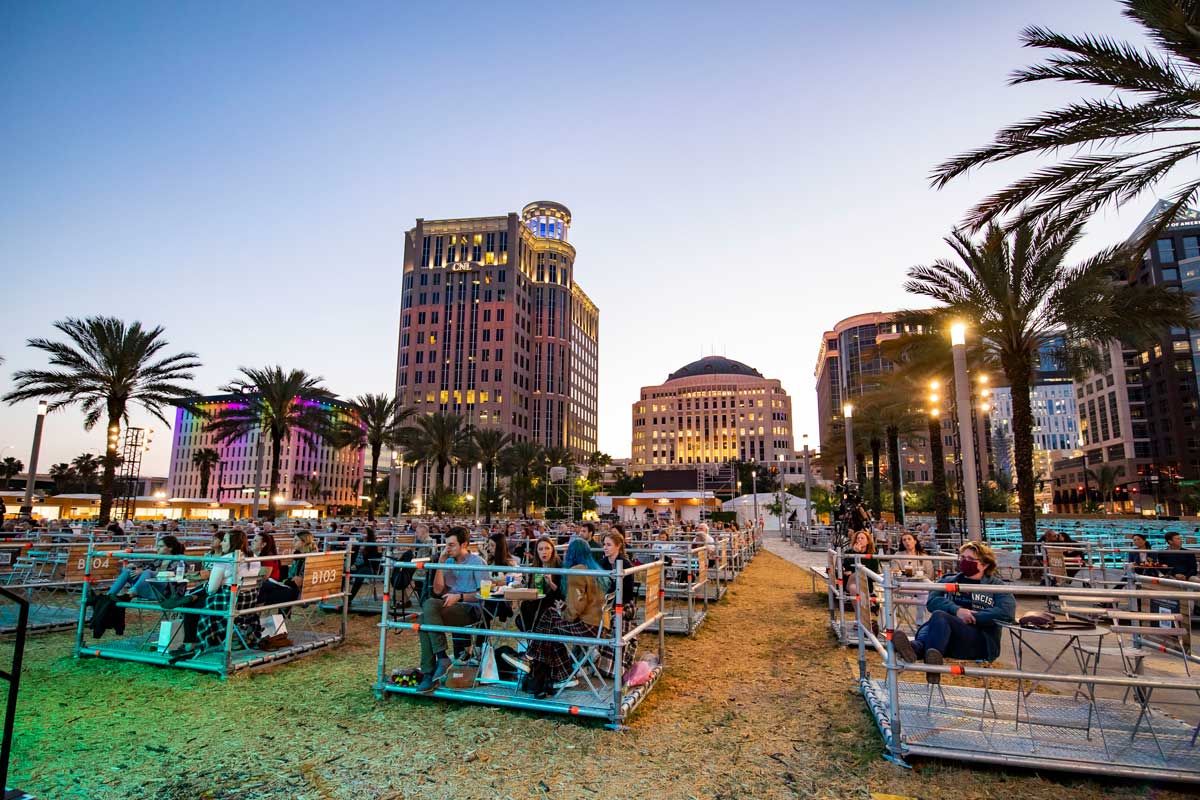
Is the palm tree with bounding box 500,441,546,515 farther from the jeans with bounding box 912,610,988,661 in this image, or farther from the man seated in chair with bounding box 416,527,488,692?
the jeans with bounding box 912,610,988,661

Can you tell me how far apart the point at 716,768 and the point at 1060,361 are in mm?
21976

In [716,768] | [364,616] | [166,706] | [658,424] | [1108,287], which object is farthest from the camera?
[658,424]

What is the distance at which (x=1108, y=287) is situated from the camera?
16.6 m

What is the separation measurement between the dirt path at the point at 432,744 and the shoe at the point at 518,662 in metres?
0.51

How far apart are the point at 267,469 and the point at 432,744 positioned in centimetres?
15443

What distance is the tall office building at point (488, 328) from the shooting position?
110 metres

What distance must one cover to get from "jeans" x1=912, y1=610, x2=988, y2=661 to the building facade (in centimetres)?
15228

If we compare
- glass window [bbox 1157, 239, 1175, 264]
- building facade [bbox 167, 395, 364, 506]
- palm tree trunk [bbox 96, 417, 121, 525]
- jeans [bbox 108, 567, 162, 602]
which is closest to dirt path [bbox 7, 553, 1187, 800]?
jeans [bbox 108, 567, 162, 602]

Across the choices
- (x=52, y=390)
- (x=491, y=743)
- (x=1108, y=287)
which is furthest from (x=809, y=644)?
(x=52, y=390)

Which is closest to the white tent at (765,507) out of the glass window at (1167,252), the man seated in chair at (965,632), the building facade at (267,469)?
the man seated in chair at (965,632)

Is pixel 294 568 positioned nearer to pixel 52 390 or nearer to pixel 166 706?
pixel 166 706

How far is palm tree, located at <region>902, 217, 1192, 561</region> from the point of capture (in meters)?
16.3

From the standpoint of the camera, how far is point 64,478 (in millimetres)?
106188

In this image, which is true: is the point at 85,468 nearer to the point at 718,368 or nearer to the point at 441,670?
the point at 441,670
